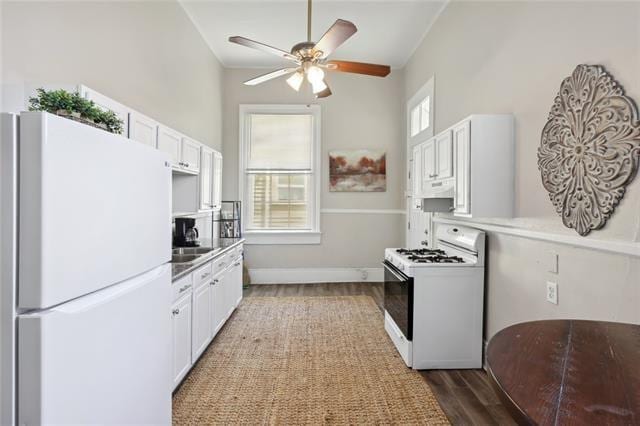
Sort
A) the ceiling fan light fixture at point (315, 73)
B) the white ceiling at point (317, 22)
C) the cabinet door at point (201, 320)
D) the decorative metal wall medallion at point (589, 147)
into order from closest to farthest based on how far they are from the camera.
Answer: the decorative metal wall medallion at point (589, 147)
the cabinet door at point (201, 320)
the ceiling fan light fixture at point (315, 73)
the white ceiling at point (317, 22)

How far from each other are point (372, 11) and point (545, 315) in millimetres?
3510

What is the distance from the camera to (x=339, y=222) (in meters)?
5.41

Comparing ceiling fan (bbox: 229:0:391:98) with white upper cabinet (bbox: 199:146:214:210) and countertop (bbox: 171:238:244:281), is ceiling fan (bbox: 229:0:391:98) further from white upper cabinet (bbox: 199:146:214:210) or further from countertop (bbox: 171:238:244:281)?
countertop (bbox: 171:238:244:281)

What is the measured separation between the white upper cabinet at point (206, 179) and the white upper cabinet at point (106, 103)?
1213mm

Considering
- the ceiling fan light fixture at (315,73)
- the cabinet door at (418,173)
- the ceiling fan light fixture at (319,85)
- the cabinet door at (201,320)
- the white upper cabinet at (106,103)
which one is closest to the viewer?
the white upper cabinet at (106,103)

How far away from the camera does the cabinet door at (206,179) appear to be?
341 centimetres

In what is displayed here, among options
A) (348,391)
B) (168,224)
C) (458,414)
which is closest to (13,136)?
(168,224)

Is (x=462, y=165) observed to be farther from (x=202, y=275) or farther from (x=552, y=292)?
(x=202, y=275)

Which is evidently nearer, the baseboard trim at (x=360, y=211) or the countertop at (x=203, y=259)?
the countertop at (x=203, y=259)

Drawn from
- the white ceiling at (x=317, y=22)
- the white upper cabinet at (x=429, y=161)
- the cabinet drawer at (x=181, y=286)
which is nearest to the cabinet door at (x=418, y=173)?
the white upper cabinet at (x=429, y=161)

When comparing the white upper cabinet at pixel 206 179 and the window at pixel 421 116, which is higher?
the window at pixel 421 116

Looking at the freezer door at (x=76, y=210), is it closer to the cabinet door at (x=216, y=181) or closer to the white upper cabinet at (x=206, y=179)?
the white upper cabinet at (x=206, y=179)

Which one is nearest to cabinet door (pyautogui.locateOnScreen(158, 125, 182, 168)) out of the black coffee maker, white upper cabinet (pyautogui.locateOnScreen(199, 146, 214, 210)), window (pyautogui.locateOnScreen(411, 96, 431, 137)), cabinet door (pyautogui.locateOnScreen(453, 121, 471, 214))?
white upper cabinet (pyautogui.locateOnScreen(199, 146, 214, 210))

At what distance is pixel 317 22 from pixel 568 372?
4.17 metres
